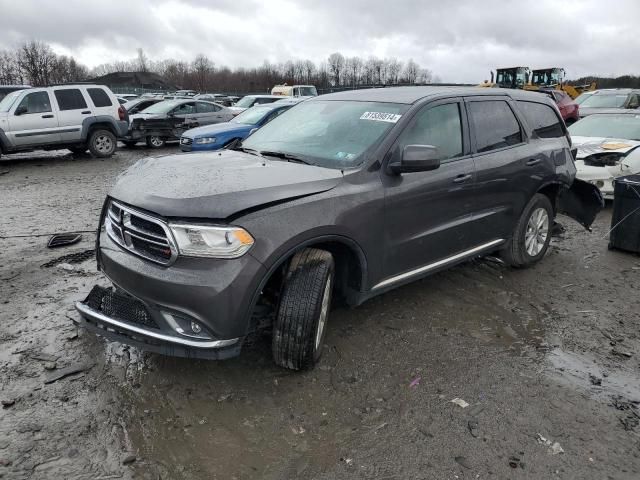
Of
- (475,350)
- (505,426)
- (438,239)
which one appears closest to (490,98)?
(438,239)

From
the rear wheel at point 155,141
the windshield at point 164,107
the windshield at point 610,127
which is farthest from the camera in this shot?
the windshield at point 164,107

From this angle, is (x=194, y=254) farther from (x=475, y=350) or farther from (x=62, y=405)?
(x=475, y=350)

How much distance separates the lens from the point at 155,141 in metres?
15.3

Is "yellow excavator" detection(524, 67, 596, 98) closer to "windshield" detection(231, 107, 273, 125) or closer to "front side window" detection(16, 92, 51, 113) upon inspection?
"windshield" detection(231, 107, 273, 125)

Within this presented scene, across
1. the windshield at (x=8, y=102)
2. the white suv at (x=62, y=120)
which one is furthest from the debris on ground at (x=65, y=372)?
the windshield at (x=8, y=102)

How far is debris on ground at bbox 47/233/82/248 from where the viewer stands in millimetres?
5582

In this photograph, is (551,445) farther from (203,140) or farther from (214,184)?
(203,140)

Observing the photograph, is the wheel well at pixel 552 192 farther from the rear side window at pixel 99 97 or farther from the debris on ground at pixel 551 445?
the rear side window at pixel 99 97

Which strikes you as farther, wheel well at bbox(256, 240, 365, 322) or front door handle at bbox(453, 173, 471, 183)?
front door handle at bbox(453, 173, 471, 183)

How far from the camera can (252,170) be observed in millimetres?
3217

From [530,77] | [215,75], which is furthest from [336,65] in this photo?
[530,77]

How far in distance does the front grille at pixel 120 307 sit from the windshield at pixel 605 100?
1578cm

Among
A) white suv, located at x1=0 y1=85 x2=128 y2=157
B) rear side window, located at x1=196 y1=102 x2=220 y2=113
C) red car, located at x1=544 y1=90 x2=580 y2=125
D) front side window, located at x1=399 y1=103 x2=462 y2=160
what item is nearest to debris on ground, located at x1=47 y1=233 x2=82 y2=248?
front side window, located at x1=399 y1=103 x2=462 y2=160

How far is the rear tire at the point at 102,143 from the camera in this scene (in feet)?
42.0
